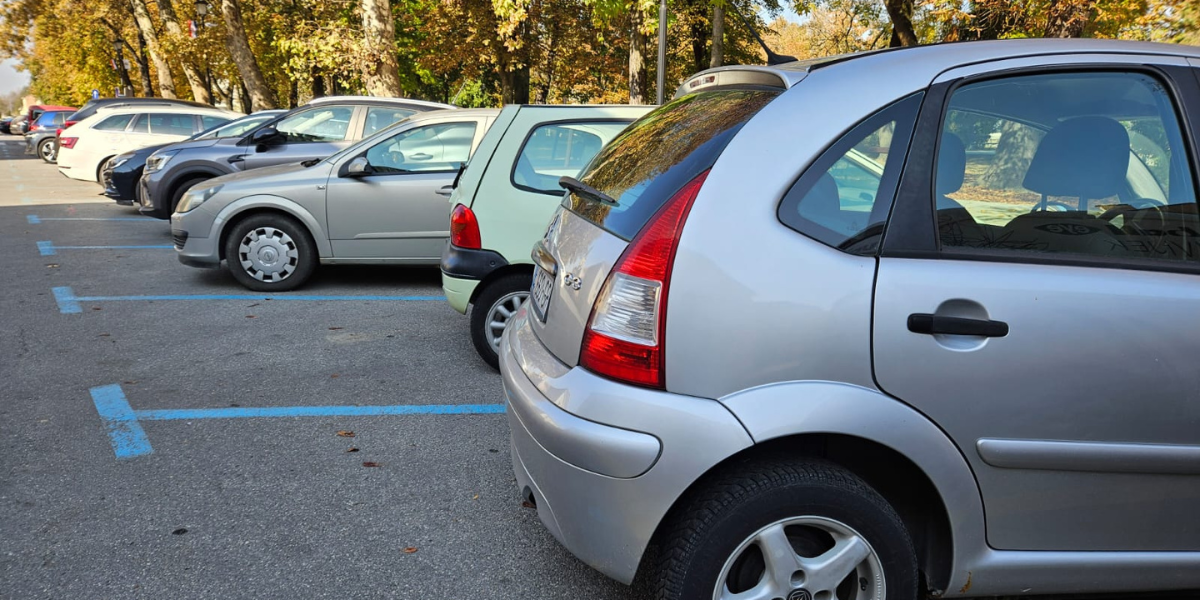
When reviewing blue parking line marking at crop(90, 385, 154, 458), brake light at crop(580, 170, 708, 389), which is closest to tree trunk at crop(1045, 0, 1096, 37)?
brake light at crop(580, 170, 708, 389)

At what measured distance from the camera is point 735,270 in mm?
2283

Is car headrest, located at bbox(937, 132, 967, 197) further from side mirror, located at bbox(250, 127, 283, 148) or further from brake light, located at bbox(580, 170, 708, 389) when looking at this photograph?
side mirror, located at bbox(250, 127, 283, 148)

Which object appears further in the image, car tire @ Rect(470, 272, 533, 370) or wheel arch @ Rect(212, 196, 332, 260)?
wheel arch @ Rect(212, 196, 332, 260)

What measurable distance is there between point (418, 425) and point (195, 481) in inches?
43.0

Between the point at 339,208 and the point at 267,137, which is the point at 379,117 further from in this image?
the point at 339,208

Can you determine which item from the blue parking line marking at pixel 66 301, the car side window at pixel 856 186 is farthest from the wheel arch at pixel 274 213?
the car side window at pixel 856 186

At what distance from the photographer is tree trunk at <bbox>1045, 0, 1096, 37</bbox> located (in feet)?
32.6

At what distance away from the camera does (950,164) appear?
245 cm

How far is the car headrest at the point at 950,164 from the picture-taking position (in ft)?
7.97

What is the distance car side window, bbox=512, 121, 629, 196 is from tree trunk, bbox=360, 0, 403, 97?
11.5m

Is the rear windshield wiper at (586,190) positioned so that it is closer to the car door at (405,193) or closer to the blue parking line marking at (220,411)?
the blue parking line marking at (220,411)

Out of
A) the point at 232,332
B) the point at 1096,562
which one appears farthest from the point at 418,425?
the point at 1096,562

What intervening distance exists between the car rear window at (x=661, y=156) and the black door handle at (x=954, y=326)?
665mm

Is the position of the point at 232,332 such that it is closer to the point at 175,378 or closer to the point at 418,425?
the point at 175,378
